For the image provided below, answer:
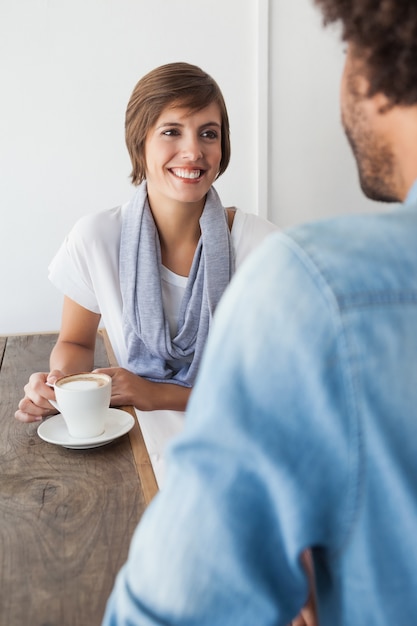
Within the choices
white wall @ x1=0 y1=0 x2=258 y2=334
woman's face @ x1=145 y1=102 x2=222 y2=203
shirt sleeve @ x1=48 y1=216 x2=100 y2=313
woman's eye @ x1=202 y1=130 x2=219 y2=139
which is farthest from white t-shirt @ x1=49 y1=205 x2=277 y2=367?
white wall @ x1=0 y1=0 x2=258 y2=334

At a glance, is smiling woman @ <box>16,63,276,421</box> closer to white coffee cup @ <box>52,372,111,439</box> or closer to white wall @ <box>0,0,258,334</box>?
white coffee cup @ <box>52,372,111,439</box>

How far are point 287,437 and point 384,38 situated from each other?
250 millimetres

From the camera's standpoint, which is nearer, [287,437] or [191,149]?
[287,437]

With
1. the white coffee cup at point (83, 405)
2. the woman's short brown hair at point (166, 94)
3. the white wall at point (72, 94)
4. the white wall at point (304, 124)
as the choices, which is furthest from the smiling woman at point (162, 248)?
the white wall at point (304, 124)

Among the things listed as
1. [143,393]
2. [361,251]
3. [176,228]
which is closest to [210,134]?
[176,228]

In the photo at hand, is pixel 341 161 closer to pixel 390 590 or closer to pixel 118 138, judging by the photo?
pixel 118 138

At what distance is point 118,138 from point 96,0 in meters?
0.51

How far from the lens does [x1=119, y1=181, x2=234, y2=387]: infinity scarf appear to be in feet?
5.19

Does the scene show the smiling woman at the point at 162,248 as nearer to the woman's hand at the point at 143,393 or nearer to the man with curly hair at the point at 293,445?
the woman's hand at the point at 143,393

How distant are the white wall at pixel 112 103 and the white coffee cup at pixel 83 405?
184cm

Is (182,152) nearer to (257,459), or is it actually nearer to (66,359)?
(66,359)

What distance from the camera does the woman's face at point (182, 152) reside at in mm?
1684

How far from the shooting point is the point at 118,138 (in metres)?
2.81

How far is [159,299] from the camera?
160 cm
